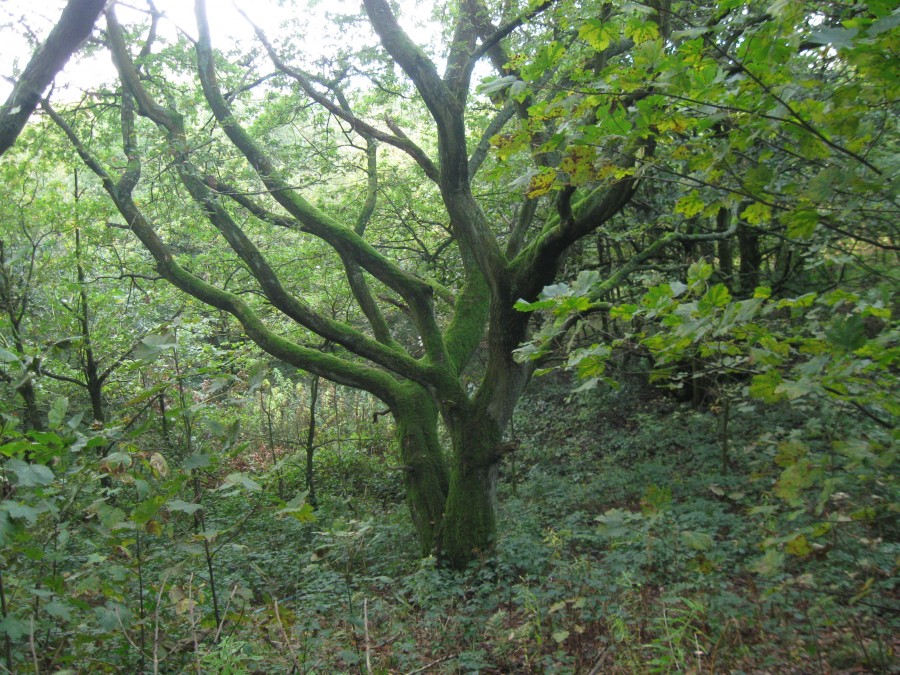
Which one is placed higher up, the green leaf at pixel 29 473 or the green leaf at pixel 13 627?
the green leaf at pixel 29 473

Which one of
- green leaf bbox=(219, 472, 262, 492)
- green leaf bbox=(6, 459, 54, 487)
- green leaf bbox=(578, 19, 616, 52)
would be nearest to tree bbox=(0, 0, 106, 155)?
green leaf bbox=(6, 459, 54, 487)

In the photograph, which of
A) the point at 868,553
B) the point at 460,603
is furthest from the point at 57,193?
the point at 868,553

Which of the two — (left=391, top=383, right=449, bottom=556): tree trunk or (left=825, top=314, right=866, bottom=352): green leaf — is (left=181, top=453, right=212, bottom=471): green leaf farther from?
(left=391, top=383, right=449, bottom=556): tree trunk

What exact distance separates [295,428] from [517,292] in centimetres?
745

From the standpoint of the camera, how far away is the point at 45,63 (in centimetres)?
272

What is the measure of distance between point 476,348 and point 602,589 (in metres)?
3.83

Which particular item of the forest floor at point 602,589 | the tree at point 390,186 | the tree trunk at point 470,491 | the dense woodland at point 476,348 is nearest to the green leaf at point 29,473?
the dense woodland at point 476,348

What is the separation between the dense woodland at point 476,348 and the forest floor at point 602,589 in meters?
0.04

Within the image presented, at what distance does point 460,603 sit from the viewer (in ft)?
15.8

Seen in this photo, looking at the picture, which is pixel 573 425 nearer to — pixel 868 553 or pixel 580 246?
pixel 580 246

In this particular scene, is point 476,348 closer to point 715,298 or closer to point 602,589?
→ point 602,589

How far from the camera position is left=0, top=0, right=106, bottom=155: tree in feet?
8.55

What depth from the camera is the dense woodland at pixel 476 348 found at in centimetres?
184

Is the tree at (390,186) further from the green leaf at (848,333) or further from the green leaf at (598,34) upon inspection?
the green leaf at (848,333)
